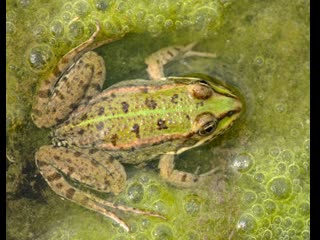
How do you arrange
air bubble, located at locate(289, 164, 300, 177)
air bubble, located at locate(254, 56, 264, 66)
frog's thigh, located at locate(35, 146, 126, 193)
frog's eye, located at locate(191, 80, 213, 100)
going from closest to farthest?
frog's eye, located at locate(191, 80, 213, 100) < frog's thigh, located at locate(35, 146, 126, 193) < air bubble, located at locate(289, 164, 300, 177) < air bubble, located at locate(254, 56, 264, 66)

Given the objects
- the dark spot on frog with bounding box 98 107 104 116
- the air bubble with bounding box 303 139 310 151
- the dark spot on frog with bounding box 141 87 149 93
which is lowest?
the dark spot on frog with bounding box 98 107 104 116

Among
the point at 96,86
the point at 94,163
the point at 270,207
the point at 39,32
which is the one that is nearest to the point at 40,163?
the point at 94,163

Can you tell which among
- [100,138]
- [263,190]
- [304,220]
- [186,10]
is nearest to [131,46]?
[186,10]

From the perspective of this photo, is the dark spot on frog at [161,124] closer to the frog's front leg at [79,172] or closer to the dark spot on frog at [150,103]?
the dark spot on frog at [150,103]

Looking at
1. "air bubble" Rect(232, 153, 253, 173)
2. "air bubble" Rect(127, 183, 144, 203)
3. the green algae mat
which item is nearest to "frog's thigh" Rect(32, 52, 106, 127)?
the green algae mat

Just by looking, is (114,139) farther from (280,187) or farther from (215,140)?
(280,187)

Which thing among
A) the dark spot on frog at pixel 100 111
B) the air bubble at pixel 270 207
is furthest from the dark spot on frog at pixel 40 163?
A: the air bubble at pixel 270 207

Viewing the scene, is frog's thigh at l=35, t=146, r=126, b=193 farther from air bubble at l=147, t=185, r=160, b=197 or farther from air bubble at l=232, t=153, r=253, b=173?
air bubble at l=232, t=153, r=253, b=173
